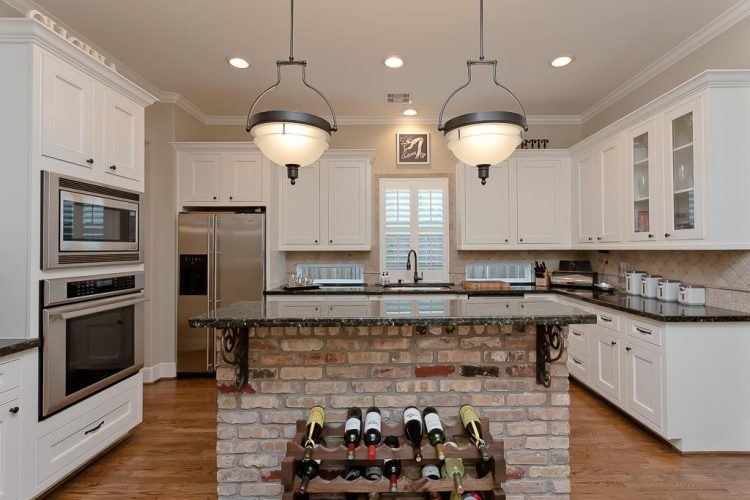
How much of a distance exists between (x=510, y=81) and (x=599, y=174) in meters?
1.28

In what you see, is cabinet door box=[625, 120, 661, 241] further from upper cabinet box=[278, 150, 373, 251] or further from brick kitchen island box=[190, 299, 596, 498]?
upper cabinet box=[278, 150, 373, 251]

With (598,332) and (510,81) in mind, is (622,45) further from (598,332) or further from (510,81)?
(598,332)

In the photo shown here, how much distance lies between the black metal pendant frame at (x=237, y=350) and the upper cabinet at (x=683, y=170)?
290 cm

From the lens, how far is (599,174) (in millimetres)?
3865

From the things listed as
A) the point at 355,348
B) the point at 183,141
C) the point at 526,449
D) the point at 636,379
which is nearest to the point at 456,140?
the point at 355,348

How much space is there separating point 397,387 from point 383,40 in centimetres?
260

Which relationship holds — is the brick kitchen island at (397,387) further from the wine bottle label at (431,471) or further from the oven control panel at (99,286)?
the oven control panel at (99,286)

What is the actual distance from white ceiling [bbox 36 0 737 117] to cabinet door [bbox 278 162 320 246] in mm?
879

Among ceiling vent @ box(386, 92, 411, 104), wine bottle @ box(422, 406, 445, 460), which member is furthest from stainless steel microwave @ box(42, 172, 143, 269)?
ceiling vent @ box(386, 92, 411, 104)

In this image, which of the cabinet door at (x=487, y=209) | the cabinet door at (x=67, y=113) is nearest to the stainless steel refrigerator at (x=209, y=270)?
the cabinet door at (x=67, y=113)

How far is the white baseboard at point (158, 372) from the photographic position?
Answer: 4012 mm

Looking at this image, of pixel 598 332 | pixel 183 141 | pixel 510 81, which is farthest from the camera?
pixel 183 141

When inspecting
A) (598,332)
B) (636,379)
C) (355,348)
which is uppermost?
(355,348)

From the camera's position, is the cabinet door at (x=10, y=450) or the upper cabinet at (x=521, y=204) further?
the upper cabinet at (x=521, y=204)
